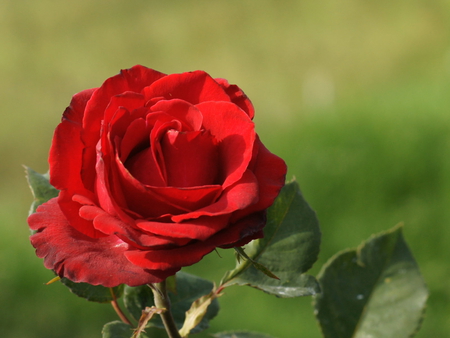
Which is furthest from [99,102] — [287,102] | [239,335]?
[287,102]

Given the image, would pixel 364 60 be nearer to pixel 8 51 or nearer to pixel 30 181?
pixel 8 51

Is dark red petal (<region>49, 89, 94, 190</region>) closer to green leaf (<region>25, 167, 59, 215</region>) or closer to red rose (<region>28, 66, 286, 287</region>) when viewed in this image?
red rose (<region>28, 66, 286, 287</region>)

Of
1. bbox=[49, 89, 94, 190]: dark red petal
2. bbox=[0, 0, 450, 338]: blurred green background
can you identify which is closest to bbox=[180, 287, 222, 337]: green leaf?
bbox=[49, 89, 94, 190]: dark red petal

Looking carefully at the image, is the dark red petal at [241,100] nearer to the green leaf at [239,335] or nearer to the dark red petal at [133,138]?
the dark red petal at [133,138]

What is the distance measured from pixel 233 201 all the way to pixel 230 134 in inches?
1.7

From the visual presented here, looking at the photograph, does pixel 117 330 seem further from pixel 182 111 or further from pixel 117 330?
pixel 182 111

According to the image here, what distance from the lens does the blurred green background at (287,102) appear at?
1.22 meters

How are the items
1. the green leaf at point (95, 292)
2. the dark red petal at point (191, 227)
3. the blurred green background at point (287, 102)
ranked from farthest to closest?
the blurred green background at point (287, 102) < the green leaf at point (95, 292) < the dark red petal at point (191, 227)

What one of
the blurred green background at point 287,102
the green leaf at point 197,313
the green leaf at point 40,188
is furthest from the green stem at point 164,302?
the blurred green background at point 287,102

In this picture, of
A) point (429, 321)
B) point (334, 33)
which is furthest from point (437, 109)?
point (334, 33)

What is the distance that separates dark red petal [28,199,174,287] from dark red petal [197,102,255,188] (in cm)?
6

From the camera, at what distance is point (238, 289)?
1.30 m

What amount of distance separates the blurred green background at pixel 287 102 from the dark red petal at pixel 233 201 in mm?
946

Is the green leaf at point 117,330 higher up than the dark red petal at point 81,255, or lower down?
lower down
